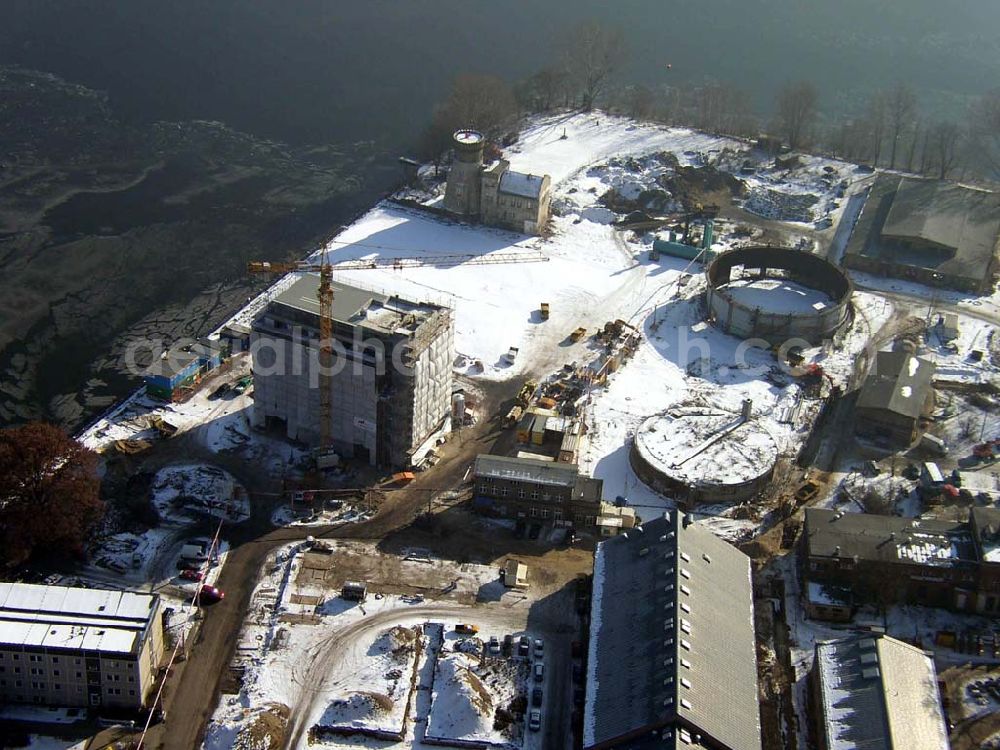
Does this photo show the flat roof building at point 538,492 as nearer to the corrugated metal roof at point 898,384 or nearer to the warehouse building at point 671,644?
the warehouse building at point 671,644

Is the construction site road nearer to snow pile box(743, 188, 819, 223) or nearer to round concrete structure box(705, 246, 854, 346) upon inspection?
round concrete structure box(705, 246, 854, 346)

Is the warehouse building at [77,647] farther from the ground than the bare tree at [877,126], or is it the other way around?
the bare tree at [877,126]

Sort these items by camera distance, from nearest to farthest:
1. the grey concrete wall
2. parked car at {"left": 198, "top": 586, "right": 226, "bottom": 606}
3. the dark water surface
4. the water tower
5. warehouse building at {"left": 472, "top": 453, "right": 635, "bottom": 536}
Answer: parked car at {"left": 198, "top": 586, "right": 226, "bottom": 606}
warehouse building at {"left": 472, "top": 453, "right": 635, "bottom": 536}
the grey concrete wall
the water tower
the dark water surface

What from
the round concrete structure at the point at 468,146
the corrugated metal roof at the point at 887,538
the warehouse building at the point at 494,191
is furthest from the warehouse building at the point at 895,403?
the round concrete structure at the point at 468,146

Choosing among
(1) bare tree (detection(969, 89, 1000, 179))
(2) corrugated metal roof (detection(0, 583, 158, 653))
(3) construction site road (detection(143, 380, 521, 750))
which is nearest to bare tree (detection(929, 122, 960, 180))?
(1) bare tree (detection(969, 89, 1000, 179))

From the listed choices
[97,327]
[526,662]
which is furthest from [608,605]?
[97,327]
